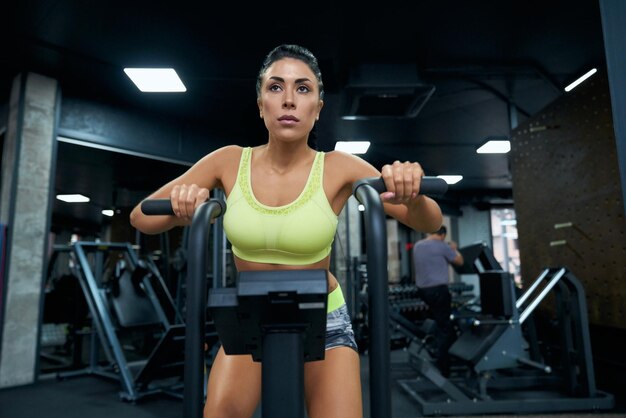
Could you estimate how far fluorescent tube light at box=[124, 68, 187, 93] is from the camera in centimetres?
435

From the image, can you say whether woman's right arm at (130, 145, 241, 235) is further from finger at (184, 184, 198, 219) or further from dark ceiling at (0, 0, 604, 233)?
dark ceiling at (0, 0, 604, 233)

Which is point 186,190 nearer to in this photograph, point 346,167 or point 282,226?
point 282,226

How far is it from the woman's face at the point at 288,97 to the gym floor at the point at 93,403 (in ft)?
7.32

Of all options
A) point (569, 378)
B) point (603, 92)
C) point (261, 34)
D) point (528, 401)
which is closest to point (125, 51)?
point (261, 34)

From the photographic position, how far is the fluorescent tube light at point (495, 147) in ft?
23.1

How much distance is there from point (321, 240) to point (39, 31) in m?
3.78

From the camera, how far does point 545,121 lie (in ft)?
13.7

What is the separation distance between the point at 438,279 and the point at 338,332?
3734 mm

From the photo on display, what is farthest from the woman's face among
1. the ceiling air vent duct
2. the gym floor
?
the ceiling air vent duct

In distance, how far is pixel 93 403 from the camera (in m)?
3.48

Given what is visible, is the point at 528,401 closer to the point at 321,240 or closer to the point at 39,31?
the point at 321,240

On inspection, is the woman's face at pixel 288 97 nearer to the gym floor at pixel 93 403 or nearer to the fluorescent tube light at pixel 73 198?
the gym floor at pixel 93 403

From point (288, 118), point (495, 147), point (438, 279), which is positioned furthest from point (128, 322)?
point (495, 147)

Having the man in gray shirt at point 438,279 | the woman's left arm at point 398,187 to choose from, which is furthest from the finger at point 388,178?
the man in gray shirt at point 438,279
